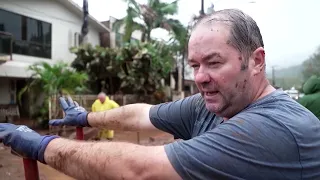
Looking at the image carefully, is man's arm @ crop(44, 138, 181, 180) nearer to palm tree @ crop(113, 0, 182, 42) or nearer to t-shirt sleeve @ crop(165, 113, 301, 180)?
t-shirt sleeve @ crop(165, 113, 301, 180)

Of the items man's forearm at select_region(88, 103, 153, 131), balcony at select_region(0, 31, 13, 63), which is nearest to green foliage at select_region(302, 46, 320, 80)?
balcony at select_region(0, 31, 13, 63)

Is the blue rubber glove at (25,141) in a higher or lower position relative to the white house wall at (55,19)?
lower

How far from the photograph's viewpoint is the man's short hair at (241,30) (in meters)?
1.37

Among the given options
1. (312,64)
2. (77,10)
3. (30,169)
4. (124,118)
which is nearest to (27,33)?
(77,10)

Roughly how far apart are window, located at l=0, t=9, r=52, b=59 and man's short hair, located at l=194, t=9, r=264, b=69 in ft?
44.4

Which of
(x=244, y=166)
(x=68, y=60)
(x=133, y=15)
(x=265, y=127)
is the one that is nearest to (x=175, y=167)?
(x=244, y=166)

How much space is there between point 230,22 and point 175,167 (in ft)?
2.04

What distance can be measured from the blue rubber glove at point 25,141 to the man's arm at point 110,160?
0.24ft

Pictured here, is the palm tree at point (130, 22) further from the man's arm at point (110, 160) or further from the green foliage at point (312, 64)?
the green foliage at point (312, 64)

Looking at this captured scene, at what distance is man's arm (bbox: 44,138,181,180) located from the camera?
3.86ft

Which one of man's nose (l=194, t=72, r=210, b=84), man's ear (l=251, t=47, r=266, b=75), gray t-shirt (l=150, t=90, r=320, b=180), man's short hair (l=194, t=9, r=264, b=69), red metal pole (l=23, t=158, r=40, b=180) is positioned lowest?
red metal pole (l=23, t=158, r=40, b=180)

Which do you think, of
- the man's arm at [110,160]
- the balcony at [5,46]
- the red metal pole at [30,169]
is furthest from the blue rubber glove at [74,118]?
Answer: the balcony at [5,46]

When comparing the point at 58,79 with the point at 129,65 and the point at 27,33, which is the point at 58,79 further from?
the point at 129,65

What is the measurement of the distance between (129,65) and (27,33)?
4483 millimetres
